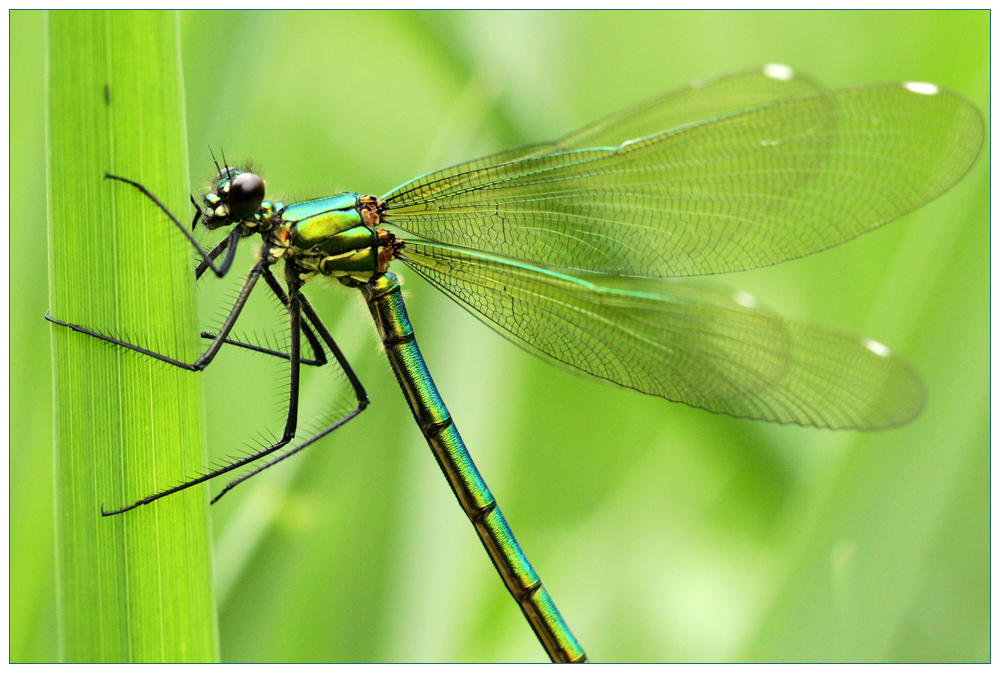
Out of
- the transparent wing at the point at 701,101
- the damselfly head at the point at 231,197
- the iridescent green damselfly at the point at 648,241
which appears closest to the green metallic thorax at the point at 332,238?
the iridescent green damselfly at the point at 648,241

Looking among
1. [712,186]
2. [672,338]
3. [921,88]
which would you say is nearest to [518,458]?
[672,338]

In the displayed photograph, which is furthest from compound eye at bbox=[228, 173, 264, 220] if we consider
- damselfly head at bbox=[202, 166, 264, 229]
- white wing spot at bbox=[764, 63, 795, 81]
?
white wing spot at bbox=[764, 63, 795, 81]

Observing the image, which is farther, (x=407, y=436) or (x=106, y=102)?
(x=407, y=436)

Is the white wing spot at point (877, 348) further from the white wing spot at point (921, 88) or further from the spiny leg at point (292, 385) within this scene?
the spiny leg at point (292, 385)

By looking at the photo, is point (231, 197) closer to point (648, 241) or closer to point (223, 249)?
point (223, 249)

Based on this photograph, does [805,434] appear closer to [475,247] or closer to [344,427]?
[475,247]

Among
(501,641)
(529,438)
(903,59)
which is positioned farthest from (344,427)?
(903,59)
